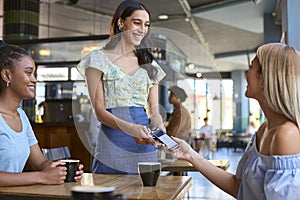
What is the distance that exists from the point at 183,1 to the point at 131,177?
8343 millimetres

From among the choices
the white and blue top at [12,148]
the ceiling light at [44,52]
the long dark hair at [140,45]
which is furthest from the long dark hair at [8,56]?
the ceiling light at [44,52]

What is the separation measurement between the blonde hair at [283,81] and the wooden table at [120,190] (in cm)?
40

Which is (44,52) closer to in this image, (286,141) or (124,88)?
(124,88)

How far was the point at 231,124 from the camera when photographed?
2009cm

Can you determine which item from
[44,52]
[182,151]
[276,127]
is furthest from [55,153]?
[44,52]

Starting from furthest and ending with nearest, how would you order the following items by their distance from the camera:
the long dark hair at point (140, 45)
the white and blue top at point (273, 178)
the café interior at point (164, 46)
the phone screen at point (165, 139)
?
the long dark hair at point (140, 45)
the café interior at point (164, 46)
the phone screen at point (165, 139)
the white and blue top at point (273, 178)

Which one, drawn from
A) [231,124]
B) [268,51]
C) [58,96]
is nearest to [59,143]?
[58,96]

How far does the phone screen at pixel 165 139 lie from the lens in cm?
128

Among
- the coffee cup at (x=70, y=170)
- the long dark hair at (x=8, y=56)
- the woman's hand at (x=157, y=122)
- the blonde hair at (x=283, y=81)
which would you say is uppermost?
the long dark hair at (x=8, y=56)

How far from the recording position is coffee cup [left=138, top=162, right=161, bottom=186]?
1.31m

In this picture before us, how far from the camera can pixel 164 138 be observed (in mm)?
1284

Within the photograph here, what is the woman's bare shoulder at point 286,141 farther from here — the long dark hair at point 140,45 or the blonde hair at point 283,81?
the long dark hair at point 140,45

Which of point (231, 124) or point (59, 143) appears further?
point (231, 124)

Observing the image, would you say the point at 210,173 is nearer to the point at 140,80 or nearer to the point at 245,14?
the point at 140,80
